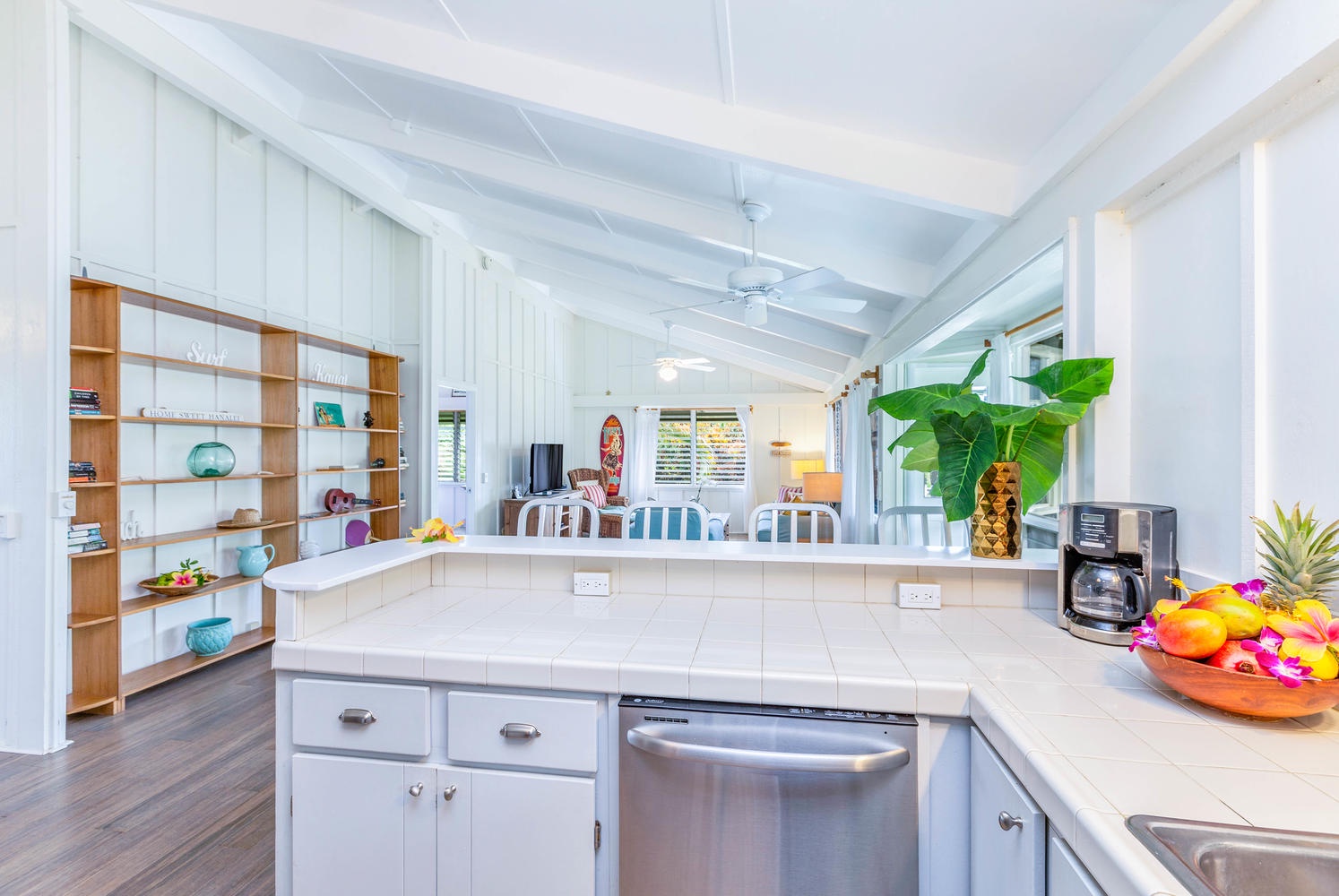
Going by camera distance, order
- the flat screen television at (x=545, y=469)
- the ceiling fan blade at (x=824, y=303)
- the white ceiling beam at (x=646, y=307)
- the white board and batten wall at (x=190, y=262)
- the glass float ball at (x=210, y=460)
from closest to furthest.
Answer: the white board and batten wall at (x=190, y=262)
the glass float ball at (x=210, y=460)
the ceiling fan blade at (x=824, y=303)
the white ceiling beam at (x=646, y=307)
the flat screen television at (x=545, y=469)

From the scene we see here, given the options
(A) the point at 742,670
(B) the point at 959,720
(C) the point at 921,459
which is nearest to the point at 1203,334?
(C) the point at 921,459

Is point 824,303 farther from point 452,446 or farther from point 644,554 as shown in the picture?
point 452,446

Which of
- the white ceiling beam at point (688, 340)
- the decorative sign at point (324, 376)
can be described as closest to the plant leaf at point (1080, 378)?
the decorative sign at point (324, 376)

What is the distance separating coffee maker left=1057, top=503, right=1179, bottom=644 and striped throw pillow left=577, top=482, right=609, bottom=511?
675 centimetres

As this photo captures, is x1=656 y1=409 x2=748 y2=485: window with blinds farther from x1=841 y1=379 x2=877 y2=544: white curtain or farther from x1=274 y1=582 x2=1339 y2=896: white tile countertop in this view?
x1=274 y1=582 x2=1339 y2=896: white tile countertop

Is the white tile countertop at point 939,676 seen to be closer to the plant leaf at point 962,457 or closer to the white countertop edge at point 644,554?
the white countertop edge at point 644,554

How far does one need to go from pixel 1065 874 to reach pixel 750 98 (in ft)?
7.56

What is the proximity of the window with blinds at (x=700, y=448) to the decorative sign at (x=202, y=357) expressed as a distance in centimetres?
649

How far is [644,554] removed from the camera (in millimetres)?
1804

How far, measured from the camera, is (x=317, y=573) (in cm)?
147

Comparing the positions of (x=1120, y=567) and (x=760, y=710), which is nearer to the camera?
(x=760, y=710)

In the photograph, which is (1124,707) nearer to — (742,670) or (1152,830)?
(1152,830)

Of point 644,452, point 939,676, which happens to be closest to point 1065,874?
point 939,676

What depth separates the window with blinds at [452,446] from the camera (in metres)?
7.53
